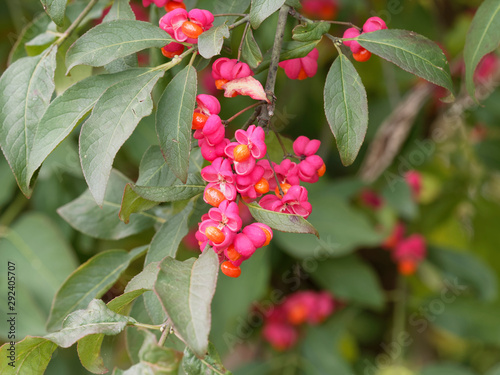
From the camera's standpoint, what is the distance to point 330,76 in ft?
2.08

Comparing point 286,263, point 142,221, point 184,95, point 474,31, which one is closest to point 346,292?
point 286,263

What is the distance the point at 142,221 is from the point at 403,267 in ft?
2.98

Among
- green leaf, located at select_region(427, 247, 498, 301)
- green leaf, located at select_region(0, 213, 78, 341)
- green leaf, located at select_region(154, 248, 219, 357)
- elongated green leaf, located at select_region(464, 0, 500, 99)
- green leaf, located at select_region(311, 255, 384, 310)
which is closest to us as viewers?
green leaf, located at select_region(154, 248, 219, 357)

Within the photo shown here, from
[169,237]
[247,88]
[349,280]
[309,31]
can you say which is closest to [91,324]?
[169,237]

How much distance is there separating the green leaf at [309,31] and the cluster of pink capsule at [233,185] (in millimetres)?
71

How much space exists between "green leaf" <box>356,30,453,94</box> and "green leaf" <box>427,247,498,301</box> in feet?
3.38

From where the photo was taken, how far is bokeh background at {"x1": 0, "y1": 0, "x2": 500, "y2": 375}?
123 cm

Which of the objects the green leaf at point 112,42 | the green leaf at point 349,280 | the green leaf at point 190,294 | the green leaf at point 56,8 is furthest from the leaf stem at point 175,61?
the green leaf at point 349,280

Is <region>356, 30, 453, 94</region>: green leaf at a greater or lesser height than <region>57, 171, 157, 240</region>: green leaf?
greater

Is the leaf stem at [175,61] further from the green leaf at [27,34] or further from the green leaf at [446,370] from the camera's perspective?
the green leaf at [446,370]

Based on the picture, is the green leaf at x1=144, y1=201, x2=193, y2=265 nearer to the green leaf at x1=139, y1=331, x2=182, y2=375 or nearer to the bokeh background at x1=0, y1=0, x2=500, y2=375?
the green leaf at x1=139, y1=331, x2=182, y2=375

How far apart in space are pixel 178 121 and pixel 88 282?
0.32 meters

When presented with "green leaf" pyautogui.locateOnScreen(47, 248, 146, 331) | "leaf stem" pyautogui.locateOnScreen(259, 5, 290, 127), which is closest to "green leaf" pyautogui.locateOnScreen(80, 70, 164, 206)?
"leaf stem" pyautogui.locateOnScreen(259, 5, 290, 127)

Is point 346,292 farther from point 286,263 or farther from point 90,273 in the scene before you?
point 90,273
